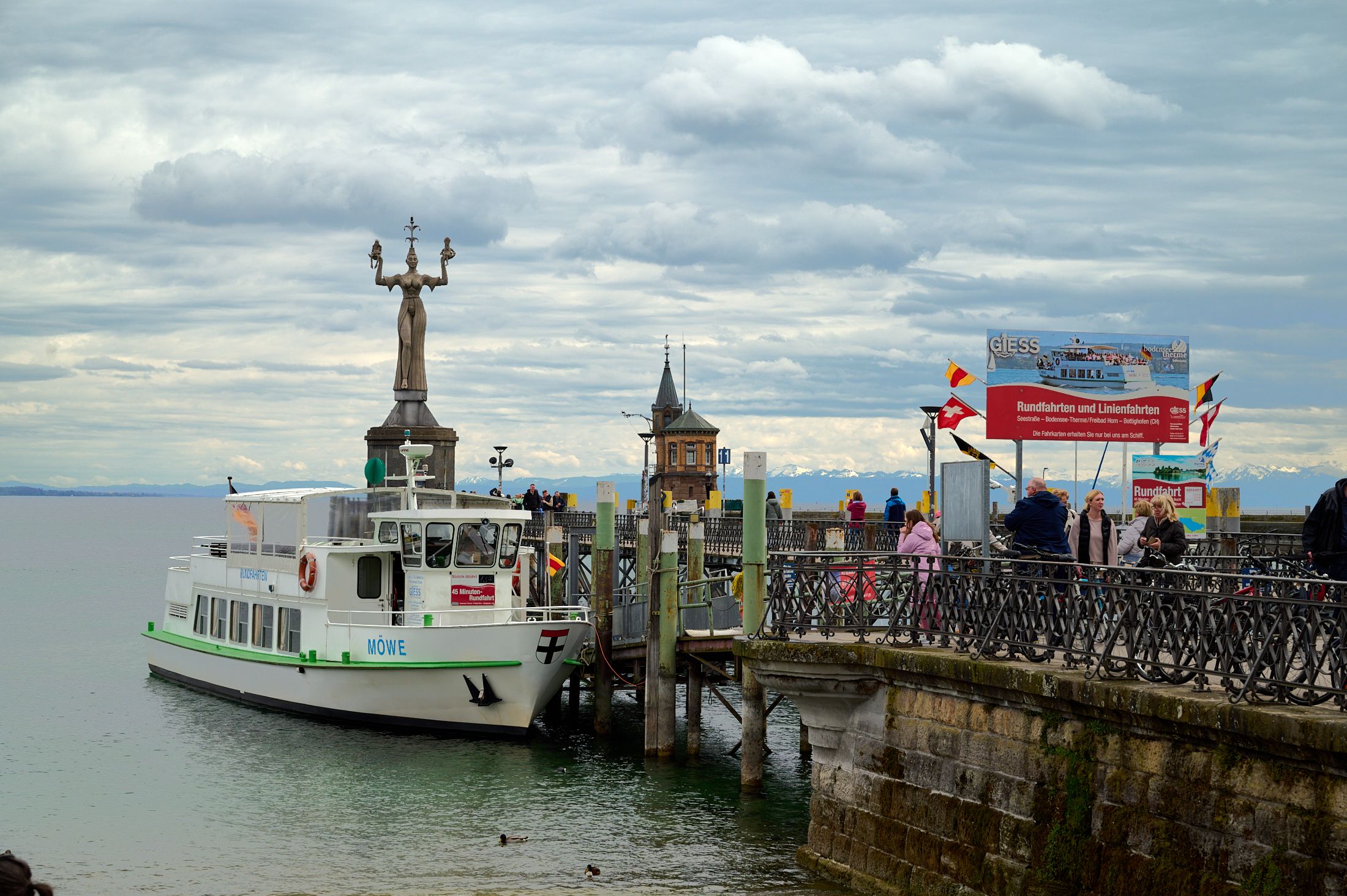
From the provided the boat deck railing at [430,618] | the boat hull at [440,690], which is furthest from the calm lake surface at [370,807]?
the boat deck railing at [430,618]

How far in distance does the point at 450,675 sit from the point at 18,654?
2724 centimetres

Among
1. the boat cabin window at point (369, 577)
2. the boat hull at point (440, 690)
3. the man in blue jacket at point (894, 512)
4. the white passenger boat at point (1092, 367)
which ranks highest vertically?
the white passenger boat at point (1092, 367)

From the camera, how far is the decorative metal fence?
9586 mm

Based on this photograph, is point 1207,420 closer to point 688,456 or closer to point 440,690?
point 440,690

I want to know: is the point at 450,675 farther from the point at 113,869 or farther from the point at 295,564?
the point at 113,869

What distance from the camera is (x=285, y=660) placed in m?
29.0

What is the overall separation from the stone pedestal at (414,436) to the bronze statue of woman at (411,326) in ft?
1.46

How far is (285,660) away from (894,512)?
12485mm

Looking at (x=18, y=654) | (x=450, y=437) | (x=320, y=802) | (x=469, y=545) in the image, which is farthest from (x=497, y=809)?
(x=450, y=437)

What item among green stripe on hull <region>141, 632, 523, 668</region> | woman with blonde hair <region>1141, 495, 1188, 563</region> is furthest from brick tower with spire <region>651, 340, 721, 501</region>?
woman with blonde hair <region>1141, 495, 1188, 563</region>

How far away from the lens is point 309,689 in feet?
93.7

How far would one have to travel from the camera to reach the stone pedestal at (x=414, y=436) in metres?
58.2

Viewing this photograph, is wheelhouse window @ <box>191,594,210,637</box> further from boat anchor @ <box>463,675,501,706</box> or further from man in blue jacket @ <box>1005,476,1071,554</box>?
man in blue jacket @ <box>1005,476,1071,554</box>

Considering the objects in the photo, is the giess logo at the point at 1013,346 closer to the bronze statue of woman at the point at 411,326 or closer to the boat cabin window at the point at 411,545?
the boat cabin window at the point at 411,545
